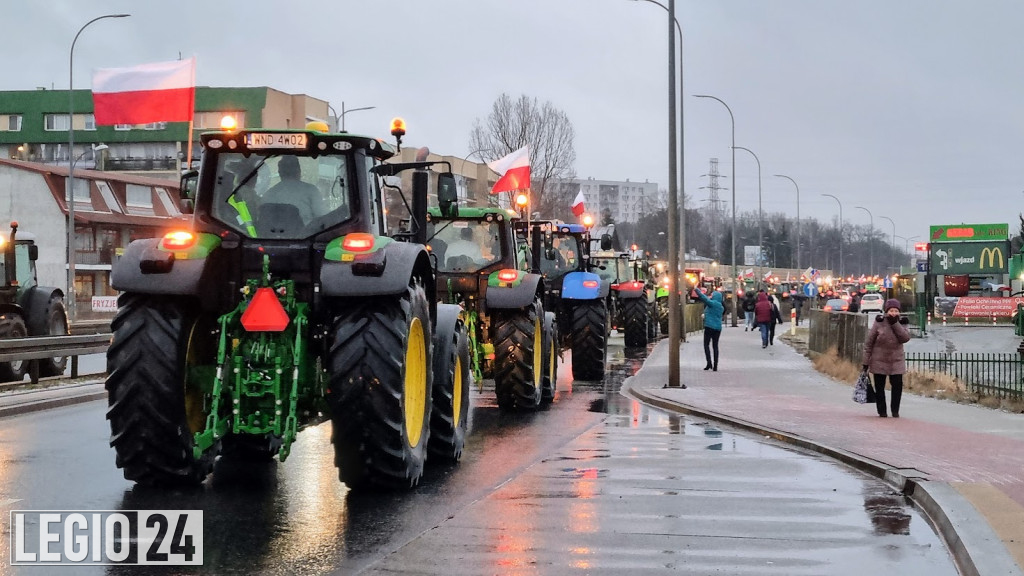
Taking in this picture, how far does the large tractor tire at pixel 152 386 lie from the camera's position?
30.8 feet

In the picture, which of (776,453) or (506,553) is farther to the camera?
(776,453)

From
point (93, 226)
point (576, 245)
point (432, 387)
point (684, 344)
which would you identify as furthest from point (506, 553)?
point (93, 226)

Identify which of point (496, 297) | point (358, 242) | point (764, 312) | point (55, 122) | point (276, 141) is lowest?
point (764, 312)

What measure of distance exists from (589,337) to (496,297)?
6889 mm

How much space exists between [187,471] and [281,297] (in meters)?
1.50

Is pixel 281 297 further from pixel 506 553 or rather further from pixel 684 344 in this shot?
pixel 684 344

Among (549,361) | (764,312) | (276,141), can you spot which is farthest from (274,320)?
(764,312)

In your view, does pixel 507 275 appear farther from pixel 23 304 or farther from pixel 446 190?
pixel 23 304

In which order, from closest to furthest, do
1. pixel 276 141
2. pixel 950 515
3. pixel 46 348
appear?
1. pixel 950 515
2. pixel 276 141
3. pixel 46 348

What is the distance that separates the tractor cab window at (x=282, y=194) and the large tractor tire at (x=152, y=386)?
0.92m

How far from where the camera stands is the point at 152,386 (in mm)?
9359

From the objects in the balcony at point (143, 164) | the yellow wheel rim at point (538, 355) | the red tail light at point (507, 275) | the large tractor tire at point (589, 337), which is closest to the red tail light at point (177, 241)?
the red tail light at point (507, 275)

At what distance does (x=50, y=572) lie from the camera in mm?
7070

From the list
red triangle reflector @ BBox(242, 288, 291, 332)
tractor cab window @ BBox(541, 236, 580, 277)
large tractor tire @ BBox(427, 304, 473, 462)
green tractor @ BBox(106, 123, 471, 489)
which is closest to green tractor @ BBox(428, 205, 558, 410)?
large tractor tire @ BBox(427, 304, 473, 462)
